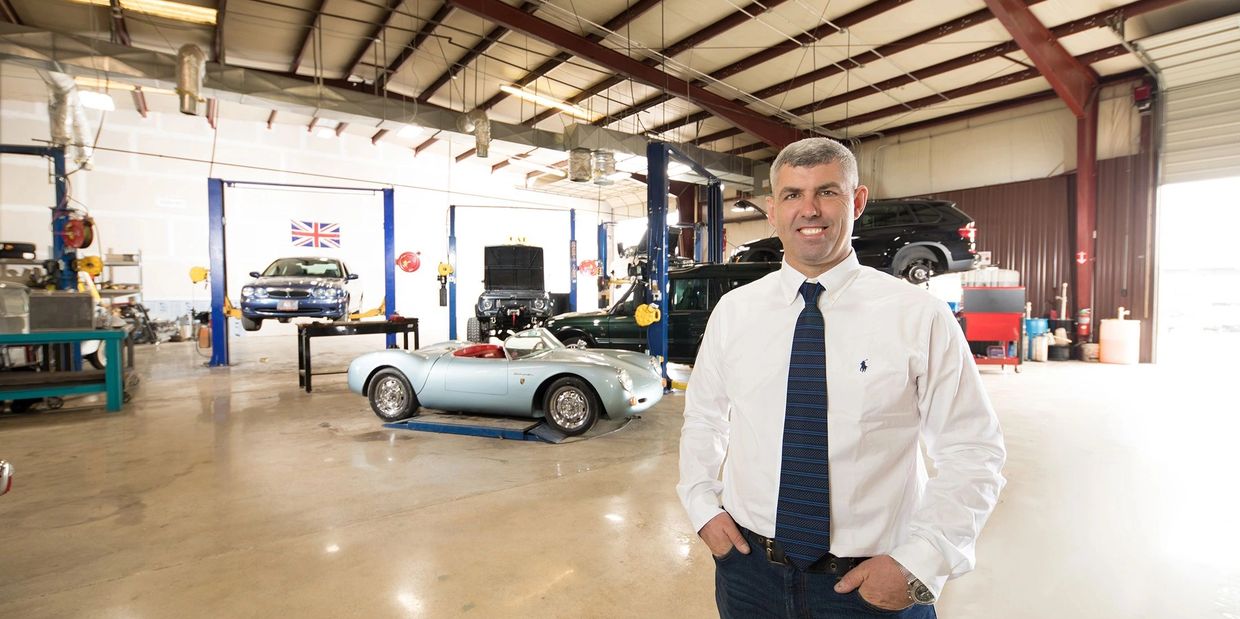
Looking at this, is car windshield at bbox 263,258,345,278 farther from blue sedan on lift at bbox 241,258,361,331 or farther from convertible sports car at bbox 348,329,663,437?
convertible sports car at bbox 348,329,663,437

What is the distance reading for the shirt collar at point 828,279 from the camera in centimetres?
120

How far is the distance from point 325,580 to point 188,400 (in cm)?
553

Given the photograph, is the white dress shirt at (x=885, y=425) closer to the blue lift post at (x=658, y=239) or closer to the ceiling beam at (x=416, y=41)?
the blue lift post at (x=658, y=239)

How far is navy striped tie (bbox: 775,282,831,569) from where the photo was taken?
43.3 inches

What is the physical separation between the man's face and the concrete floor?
1.69 meters

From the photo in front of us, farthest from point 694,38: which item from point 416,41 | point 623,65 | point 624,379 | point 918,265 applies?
A: point 624,379

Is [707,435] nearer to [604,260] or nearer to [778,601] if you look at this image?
[778,601]

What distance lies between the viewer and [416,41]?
10039 millimetres

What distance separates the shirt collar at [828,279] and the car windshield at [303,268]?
10.6 m

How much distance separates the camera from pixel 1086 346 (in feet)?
35.8

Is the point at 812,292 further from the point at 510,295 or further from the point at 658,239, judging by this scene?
the point at 510,295

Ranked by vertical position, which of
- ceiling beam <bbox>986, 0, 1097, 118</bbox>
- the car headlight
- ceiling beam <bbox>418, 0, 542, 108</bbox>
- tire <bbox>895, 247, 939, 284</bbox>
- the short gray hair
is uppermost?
ceiling beam <bbox>418, 0, 542, 108</bbox>

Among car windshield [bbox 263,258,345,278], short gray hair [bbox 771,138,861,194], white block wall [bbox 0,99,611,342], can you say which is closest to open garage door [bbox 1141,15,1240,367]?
white block wall [bbox 0,99,611,342]

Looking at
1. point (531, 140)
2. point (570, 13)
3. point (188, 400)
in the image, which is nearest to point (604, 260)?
point (531, 140)
